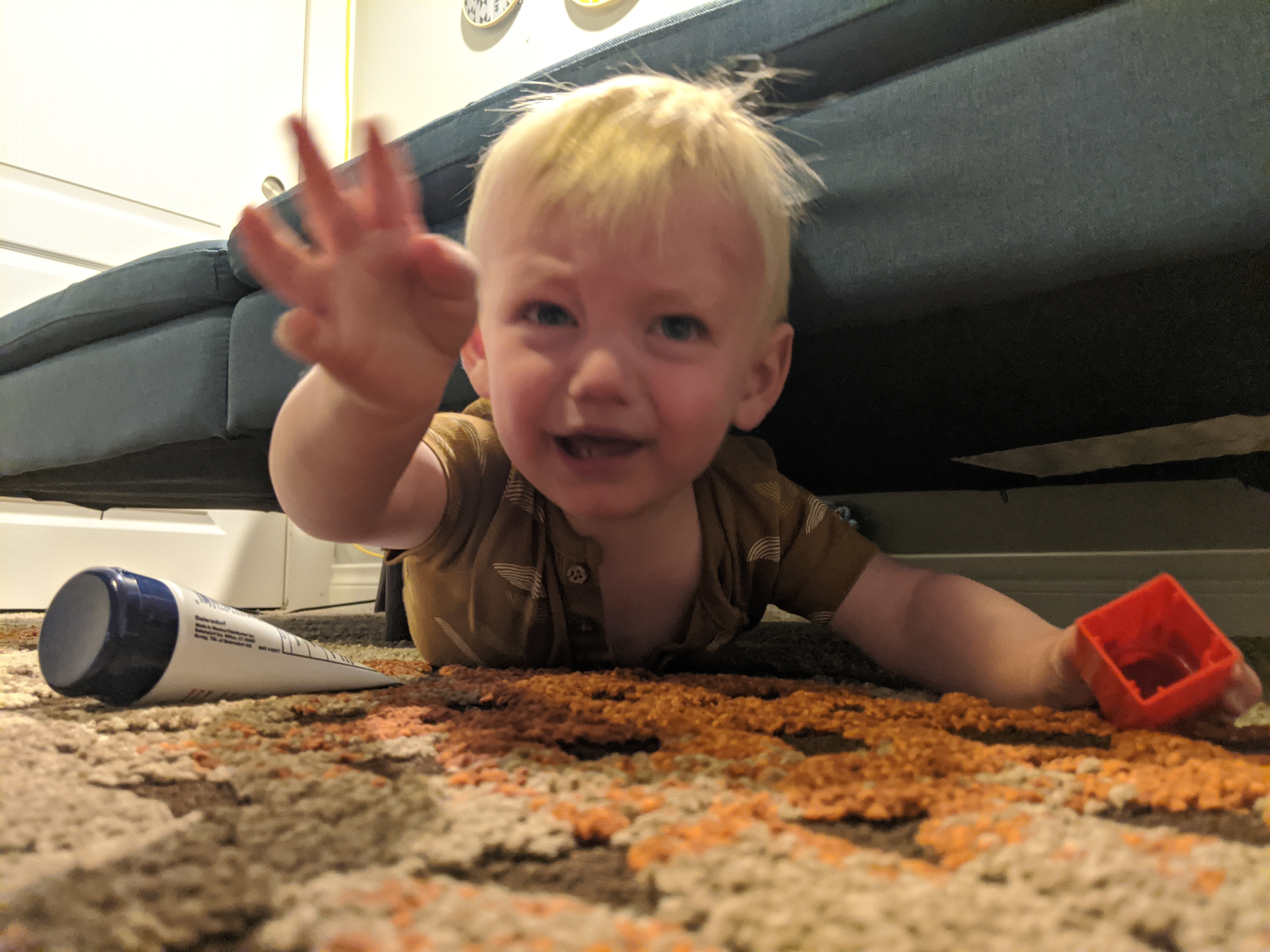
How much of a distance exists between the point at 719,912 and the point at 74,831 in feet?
0.67

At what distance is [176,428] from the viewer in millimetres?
892

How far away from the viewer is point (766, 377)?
2.18 ft

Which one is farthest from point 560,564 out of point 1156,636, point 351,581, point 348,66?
point 348,66

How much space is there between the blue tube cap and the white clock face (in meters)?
2.09

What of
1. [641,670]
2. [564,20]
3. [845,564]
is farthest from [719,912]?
[564,20]

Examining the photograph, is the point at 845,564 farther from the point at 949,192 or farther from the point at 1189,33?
the point at 1189,33

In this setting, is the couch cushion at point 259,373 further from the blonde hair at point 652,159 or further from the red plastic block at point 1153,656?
the red plastic block at point 1153,656

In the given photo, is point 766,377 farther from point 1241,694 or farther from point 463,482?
point 1241,694

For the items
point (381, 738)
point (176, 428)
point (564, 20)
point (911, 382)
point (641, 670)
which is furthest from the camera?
point (564, 20)

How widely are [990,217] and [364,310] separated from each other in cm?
41

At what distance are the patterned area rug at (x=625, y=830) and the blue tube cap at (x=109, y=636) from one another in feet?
0.06

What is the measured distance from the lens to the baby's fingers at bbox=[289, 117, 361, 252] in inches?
14.2

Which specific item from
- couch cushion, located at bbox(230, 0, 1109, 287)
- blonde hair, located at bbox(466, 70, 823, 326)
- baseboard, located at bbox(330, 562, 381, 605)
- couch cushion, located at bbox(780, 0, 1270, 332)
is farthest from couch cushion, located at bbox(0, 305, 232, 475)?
baseboard, located at bbox(330, 562, 381, 605)

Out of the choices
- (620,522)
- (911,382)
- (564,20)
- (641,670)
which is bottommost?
(641,670)
